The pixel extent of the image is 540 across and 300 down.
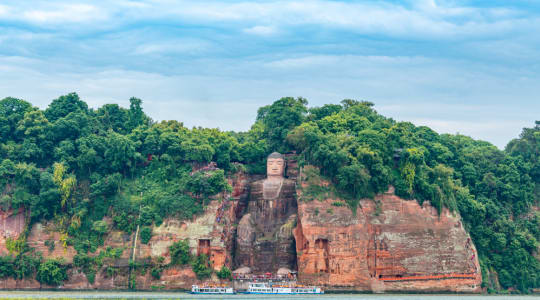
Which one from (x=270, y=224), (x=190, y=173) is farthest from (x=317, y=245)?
(x=190, y=173)

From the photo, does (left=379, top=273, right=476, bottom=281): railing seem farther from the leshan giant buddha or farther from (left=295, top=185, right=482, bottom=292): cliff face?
the leshan giant buddha

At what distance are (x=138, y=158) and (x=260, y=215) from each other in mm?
13269

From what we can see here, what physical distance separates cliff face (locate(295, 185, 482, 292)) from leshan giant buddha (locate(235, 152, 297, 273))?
2.01 metres

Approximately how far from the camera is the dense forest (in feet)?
210

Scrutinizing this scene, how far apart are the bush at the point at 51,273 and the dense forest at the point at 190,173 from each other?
122mm

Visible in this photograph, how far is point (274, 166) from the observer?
6812 centimetres

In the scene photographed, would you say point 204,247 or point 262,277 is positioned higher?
point 204,247

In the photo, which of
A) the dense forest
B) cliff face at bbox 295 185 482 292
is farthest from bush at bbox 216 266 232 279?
cliff face at bbox 295 185 482 292

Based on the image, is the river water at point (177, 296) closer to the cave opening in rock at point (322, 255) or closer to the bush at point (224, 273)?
the bush at point (224, 273)

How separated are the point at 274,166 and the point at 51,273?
75.2ft

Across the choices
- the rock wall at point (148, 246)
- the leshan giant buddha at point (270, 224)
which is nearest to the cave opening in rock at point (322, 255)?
the leshan giant buddha at point (270, 224)

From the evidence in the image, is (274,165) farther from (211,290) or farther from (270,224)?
(211,290)

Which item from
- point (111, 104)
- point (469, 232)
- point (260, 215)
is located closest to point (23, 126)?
point (111, 104)

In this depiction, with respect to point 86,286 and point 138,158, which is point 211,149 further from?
point 86,286
